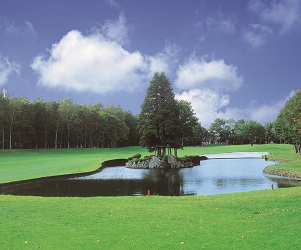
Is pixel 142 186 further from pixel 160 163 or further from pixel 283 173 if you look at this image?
pixel 160 163

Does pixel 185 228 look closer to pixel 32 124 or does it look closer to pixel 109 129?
pixel 32 124

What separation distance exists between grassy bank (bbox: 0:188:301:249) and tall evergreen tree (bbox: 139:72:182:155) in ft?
160

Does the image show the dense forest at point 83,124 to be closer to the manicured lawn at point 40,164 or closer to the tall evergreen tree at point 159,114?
the tall evergreen tree at point 159,114

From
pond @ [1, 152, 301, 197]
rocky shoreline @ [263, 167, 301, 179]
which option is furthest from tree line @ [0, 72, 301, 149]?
pond @ [1, 152, 301, 197]

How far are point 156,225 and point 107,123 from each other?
110129mm

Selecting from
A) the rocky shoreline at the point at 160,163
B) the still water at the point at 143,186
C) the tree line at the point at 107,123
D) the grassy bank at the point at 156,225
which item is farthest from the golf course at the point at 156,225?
the tree line at the point at 107,123

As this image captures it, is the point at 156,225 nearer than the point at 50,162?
Yes

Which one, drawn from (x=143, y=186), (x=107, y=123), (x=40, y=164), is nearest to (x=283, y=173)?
(x=143, y=186)

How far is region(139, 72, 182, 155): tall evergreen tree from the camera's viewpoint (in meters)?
67.2

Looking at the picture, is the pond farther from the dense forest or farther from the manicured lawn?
the dense forest

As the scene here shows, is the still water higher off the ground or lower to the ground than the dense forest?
lower

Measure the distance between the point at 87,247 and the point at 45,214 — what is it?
19.7ft

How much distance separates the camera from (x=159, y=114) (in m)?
66.9

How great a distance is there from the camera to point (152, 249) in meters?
10.6
